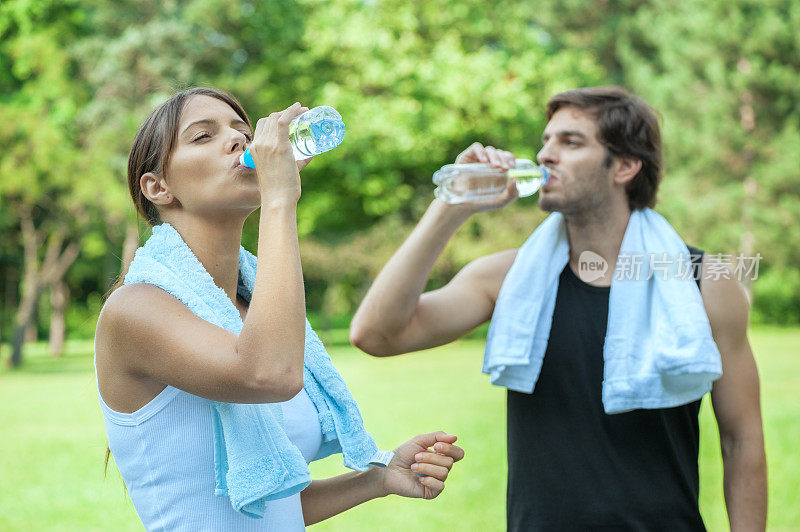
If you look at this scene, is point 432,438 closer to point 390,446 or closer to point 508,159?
point 508,159

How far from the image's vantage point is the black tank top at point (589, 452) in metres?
2.04

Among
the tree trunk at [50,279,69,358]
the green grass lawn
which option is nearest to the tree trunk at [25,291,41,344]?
the tree trunk at [50,279,69,358]

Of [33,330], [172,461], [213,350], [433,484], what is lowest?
[33,330]

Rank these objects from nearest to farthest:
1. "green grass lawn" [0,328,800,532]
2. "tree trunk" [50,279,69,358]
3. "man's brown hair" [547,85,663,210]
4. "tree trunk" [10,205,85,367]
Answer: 1. "man's brown hair" [547,85,663,210]
2. "green grass lawn" [0,328,800,532]
3. "tree trunk" [10,205,85,367]
4. "tree trunk" [50,279,69,358]

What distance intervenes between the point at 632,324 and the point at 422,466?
850 millimetres

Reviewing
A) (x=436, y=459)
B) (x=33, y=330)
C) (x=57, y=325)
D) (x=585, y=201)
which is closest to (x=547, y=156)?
(x=585, y=201)

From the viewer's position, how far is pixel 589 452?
209 centimetres

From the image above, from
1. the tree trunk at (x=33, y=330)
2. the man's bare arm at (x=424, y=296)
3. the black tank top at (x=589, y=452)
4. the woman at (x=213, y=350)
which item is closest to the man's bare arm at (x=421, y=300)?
the man's bare arm at (x=424, y=296)

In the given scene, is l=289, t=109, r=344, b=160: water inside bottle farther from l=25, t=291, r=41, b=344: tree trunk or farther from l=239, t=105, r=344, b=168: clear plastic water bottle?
l=25, t=291, r=41, b=344: tree trunk

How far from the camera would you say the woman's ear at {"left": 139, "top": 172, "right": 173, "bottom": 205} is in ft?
5.16

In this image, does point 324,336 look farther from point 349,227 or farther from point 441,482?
point 441,482

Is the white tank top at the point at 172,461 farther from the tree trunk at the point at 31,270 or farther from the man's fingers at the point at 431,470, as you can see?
the tree trunk at the point at 31,270

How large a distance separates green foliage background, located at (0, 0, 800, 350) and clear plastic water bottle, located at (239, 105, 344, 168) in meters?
15.2

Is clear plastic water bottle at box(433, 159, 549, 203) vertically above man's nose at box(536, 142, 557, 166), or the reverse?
man's nose at box(536, 142, 557, 166)
